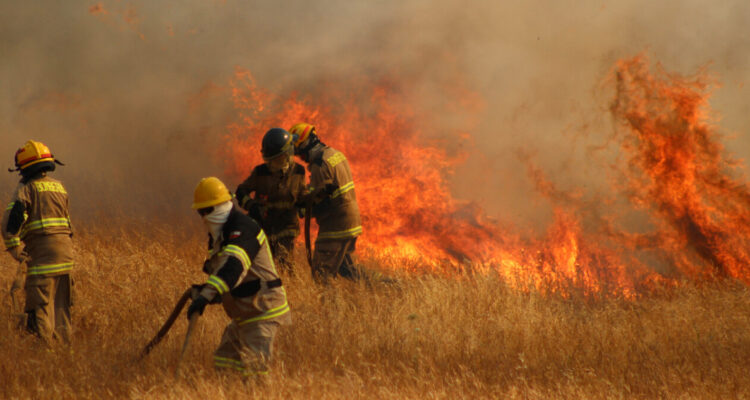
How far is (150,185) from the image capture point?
12766mm

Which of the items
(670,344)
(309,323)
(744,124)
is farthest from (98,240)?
(744,124)

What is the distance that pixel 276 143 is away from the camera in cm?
695

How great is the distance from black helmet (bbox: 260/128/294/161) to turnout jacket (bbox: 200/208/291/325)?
2.32 metres

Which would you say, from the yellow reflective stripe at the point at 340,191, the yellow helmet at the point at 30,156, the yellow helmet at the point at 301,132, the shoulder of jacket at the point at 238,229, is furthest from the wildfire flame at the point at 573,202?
the yellow helmet at the point at 30,156

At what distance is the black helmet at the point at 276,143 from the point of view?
694 cm

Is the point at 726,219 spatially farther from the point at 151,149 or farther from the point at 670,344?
the point at 151,149

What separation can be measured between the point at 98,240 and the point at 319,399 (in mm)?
5876

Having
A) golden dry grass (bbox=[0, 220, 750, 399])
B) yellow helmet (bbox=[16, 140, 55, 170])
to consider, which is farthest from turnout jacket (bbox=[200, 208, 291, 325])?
yellow helmet (bbox=[16, 140, 55, 170])

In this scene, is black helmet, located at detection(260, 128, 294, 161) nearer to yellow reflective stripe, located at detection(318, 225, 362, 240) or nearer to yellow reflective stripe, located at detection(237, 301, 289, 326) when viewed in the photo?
yellow reflective stripe, located at detection(318, 225, 362, 240)

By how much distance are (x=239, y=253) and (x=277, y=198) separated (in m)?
2.95

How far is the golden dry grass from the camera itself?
4828 millimetres

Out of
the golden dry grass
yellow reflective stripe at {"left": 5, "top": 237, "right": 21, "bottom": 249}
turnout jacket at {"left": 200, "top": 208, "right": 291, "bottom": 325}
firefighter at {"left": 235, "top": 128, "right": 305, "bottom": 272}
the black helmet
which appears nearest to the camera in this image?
turnout jacket at {"left": 200, "top": 208, "right": 291, "bottom": 325}

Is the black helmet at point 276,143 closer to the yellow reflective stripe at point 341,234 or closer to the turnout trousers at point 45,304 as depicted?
the yellow reflective stripe at point 341,234

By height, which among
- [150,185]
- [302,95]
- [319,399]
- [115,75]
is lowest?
[319,399]
